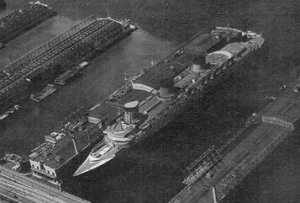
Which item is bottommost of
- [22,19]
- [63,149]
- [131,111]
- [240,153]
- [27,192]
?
[27,192]

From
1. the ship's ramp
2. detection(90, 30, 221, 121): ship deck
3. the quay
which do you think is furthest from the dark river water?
detection(90, 30, 221, 121): ship deck

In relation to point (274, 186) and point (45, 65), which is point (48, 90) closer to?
point (45, 65)

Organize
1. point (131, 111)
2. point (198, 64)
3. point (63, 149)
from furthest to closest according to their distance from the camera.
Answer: point (198, 64) → point (131, 111) → point (63, 149)

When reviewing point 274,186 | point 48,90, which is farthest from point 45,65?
point 274,186

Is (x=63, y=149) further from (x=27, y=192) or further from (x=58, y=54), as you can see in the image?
(x=58, y=54)

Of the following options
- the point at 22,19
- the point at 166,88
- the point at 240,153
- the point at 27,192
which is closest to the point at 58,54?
the point at 22,19

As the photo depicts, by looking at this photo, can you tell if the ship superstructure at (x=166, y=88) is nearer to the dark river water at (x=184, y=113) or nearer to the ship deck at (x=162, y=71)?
the ship deck at (x=162, y=71)

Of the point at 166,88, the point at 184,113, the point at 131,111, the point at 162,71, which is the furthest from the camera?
the point at 162,71
